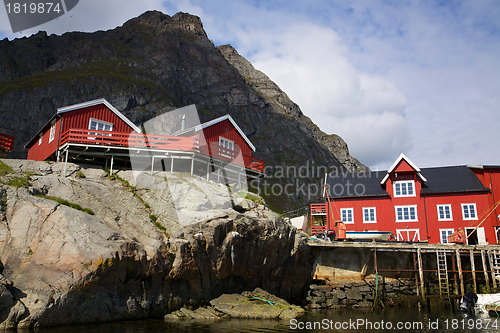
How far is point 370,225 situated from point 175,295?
961 inches

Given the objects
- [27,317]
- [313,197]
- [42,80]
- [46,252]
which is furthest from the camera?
[313,197]

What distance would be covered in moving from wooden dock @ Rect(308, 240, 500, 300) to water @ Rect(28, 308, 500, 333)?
4506 mm

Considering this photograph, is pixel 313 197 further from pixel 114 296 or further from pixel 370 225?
pixel 114 296

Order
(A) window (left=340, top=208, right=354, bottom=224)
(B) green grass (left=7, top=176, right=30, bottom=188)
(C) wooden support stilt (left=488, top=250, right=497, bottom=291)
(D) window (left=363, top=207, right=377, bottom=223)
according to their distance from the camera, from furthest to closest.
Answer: (A) window (left=340, top=208, right=354, bottom=224) < (D) window (left=363, top=207, right=377, bottom=223) < (C) wooden support stilt (left=488, top=250, right=497, bottom=291) < (B) green grass (left=7, top=176, right=30, bottom=188)

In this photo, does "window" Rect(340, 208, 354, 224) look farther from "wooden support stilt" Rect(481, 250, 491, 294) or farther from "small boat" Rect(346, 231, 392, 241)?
"wooden support stilt" Rect(481, 250, 491, 294)

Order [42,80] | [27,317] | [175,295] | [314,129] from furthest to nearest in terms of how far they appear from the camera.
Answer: [314,129], [42,80], [175,295], [27,317]

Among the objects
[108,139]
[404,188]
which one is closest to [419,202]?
[404,188]

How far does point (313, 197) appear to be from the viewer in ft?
370

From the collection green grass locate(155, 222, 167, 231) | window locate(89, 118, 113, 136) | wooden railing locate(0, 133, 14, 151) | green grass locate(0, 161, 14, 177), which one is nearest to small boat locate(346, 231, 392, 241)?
green grass locate(155, 222, 167, 231)

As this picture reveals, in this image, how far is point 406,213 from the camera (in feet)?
125

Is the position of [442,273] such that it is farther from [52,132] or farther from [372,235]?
[52,132]

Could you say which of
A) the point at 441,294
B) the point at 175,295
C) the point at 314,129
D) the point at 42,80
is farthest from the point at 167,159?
the point at 314,129

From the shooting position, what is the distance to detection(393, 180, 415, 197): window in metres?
38.5

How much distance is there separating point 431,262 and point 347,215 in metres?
9.86
